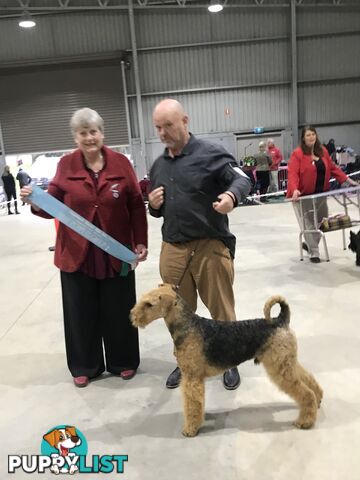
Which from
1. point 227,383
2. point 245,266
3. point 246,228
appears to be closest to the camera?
point 227,383

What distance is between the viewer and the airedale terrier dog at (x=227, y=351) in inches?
72.7

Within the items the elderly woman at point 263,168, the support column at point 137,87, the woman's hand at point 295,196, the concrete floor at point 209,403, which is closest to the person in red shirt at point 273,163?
the elderly woman at point 263,168

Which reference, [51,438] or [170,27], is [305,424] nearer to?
[51,438]

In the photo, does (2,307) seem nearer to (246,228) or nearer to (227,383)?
(227,383)

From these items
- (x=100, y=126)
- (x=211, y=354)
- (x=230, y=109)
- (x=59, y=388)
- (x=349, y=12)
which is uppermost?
(x=349, y=12)

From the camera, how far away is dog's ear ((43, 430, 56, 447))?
191cm

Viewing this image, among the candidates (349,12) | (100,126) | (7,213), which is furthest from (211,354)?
(349,12)

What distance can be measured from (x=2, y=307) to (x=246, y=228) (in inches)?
160

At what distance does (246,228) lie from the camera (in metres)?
6.76

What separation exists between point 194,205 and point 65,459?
1294 millimetres

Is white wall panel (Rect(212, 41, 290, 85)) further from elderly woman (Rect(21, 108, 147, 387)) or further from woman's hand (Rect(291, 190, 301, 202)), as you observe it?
elderly woman (Rect(21, 108, 147, 387))

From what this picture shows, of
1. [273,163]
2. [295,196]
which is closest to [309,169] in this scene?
[295,196]

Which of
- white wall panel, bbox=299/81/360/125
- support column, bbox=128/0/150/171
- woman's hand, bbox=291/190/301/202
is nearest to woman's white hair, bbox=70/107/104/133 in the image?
woman's hand, bbox=291/190/301/202

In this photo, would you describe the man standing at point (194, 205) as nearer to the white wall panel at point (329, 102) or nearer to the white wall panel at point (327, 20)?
the white wall panel at point (329, 102)
